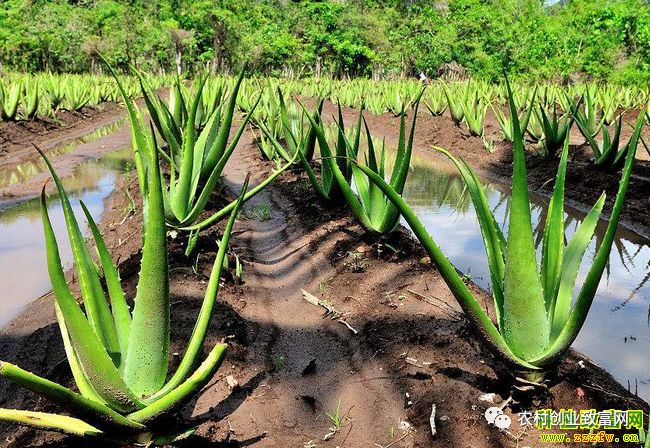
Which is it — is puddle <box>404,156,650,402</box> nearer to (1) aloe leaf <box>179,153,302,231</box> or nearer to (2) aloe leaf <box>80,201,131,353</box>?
(1) aloe leaf <box>179,153,302,231</box>

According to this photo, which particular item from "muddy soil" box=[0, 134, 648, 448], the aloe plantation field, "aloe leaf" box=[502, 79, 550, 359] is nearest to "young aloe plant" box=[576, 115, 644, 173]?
the aloe plantation field

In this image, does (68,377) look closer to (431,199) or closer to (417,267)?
(417,267)

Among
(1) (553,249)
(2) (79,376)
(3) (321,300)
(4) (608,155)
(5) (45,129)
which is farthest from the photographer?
(5) (45,129)

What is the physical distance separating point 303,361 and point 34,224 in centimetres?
344

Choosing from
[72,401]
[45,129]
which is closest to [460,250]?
[72,401]

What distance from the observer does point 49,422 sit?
1343 millimetres

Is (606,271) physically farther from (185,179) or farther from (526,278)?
(185,179)

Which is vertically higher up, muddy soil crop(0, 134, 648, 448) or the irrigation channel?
muddy soil crop(0, 134, 648, 448)

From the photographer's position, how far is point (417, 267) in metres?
3.12

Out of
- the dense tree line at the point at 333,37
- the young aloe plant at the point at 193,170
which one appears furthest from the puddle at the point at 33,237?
the dense tree line at the point at 333,37

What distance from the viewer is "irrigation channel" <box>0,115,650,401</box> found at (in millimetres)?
2627

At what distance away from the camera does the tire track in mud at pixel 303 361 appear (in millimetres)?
1939

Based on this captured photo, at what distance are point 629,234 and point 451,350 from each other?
310 centimetres

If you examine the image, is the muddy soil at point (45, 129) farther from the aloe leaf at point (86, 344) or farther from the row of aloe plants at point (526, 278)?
the row of aloe plants at point (526, 278)
